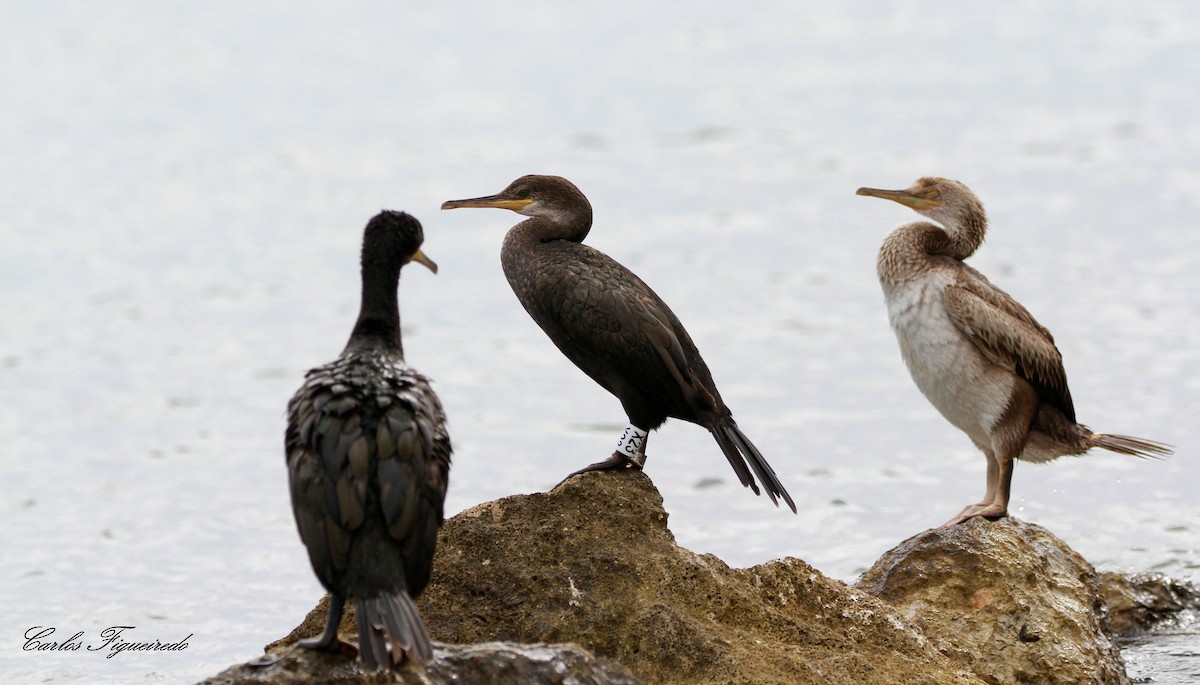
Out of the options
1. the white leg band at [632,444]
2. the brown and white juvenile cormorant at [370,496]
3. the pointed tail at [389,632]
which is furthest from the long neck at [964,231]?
the pointed tail at [389,632]

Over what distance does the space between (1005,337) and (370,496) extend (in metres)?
4.15

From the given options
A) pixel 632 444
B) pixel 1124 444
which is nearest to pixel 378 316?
pixel 632 444

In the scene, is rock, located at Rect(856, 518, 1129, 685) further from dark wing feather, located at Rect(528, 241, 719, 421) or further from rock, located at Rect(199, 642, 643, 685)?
rock, located at Rect(199, 642, 643, 685)

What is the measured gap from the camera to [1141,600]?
8.95 m

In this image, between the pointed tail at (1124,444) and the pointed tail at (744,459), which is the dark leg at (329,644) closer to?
the pointed tail at (744,459)

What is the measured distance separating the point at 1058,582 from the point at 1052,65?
65.0ft

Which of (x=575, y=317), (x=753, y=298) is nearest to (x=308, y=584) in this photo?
(x=575, y=317)

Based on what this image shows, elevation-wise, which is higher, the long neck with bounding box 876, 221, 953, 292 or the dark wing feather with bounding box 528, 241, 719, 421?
the long neck with bounding box 876, 221, 953, 292

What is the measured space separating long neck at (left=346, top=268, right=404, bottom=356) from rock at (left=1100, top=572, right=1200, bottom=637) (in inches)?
169

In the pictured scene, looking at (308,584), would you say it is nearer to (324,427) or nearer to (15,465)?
(15,465)

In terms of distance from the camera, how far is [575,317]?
7121 mm

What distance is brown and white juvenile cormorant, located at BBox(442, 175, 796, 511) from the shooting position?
708 centimetres

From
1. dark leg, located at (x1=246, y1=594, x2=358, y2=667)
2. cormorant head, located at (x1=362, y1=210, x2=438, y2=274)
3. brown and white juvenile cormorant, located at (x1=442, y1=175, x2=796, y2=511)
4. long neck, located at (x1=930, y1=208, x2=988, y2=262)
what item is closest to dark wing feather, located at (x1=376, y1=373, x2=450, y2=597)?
dark leg, located at (x1=246, y1=594, x2=358, y2=667)

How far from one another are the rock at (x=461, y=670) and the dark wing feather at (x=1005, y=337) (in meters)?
3.69
